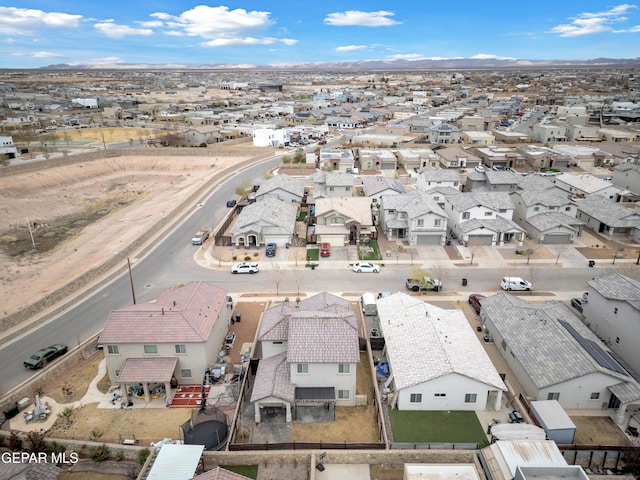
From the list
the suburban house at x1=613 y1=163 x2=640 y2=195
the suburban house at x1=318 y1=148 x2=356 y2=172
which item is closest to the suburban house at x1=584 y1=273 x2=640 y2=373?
the suburban house at x1=613 y1=163 x2=640 y2=195

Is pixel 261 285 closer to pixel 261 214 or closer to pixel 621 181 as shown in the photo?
pixel 261 214

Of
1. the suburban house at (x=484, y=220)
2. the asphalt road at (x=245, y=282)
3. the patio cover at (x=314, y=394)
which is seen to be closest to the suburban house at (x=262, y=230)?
the asphalt road at (x=245, y=282)

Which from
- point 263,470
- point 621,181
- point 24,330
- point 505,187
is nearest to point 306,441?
point 263,470

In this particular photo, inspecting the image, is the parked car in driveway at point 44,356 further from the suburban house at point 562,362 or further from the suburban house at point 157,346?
the suburban house at point 562,362

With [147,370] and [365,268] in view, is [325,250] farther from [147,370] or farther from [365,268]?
[147,370]

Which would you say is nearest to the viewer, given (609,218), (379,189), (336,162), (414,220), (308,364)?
(308,364)

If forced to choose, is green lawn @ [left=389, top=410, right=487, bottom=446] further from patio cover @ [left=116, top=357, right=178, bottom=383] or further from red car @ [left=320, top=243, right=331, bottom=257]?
red car @ [left=320, top=243, right=331, bottom=257]

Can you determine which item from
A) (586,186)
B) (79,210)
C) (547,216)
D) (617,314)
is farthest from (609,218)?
(79,210)
